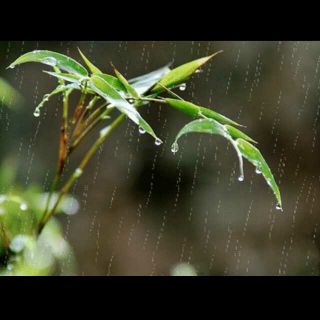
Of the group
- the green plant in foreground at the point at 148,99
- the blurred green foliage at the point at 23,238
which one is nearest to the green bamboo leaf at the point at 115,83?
the green plant in foreground at the point at 148,99

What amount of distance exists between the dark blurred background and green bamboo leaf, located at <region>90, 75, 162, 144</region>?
141cm

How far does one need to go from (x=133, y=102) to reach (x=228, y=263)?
5.01 ft

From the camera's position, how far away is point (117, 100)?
0.38 metres

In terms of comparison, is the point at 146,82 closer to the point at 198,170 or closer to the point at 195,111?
the point at 195,111

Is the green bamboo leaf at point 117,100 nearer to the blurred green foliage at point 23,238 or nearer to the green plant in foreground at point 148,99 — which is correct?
the green plant in foreground at point 148,99

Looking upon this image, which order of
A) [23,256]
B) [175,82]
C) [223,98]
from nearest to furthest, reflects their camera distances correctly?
1. [175,82]
2. [23,256]
3. [223,98]

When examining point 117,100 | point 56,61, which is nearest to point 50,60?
point 56,61

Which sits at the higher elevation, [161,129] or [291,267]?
[161,129]

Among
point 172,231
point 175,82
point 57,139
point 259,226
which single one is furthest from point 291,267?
point 175,82

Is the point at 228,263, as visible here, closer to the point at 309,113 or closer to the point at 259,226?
the point at 259,226

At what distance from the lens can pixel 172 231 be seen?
187cm

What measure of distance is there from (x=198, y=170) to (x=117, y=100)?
1456mm

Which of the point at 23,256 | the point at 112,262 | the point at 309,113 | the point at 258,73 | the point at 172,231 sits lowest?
the point at 112,262

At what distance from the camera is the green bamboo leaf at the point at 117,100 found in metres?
0.37
